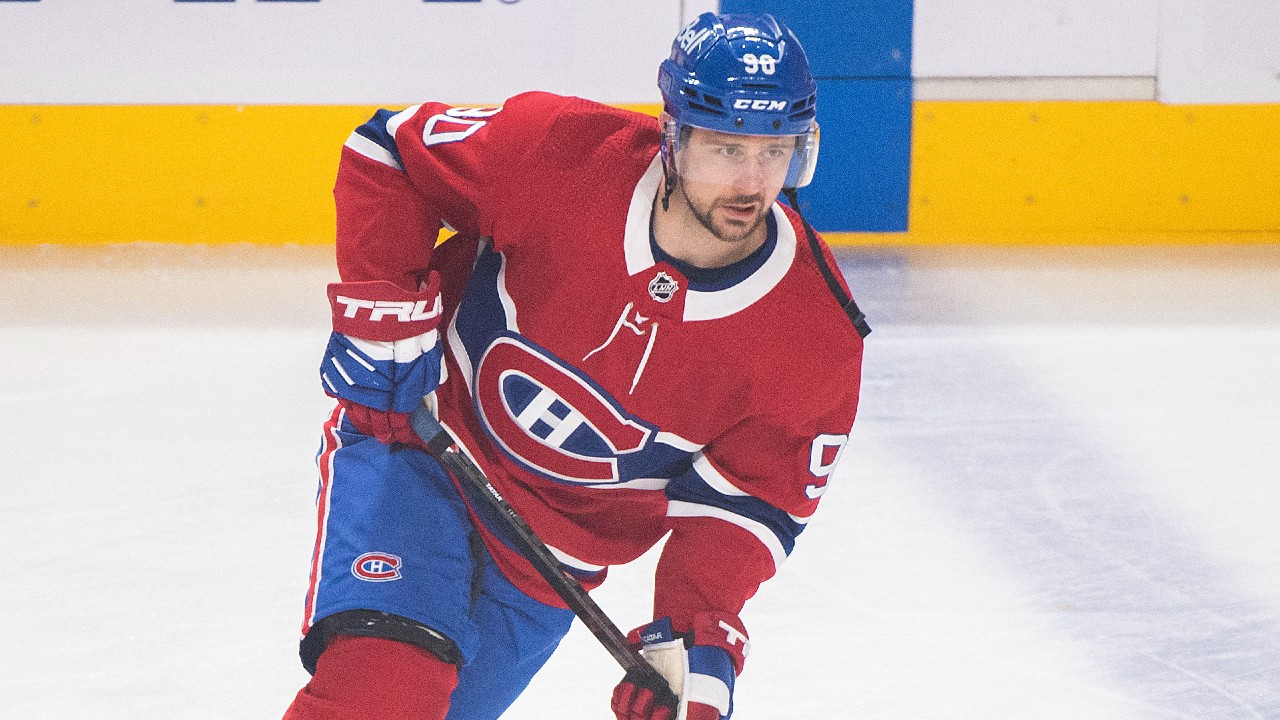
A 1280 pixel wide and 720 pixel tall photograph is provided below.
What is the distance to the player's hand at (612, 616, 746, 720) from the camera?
6.09ft

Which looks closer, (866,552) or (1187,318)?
(866,552)

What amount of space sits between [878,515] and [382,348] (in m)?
1.52

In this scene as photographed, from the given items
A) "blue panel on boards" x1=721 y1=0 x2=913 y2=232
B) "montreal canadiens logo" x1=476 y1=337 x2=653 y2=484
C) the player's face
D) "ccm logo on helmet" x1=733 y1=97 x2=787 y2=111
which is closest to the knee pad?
"montreal canadiens logo" x1=476 y1=337 x2=653 y2=484

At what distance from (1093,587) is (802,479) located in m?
1.12

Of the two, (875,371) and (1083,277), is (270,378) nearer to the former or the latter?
(875,371)

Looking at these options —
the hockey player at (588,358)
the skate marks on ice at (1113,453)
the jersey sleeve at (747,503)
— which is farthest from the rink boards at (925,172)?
the jersey sleeve at (747,503)

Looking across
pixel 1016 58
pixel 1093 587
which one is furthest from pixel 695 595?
pixel 1016 58

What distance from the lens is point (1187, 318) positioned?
468cm

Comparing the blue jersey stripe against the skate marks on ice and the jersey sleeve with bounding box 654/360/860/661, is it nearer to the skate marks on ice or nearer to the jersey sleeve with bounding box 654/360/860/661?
the jersey sleeve with bounding box 654/360/860/661

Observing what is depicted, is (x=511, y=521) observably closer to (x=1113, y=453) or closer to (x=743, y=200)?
(x=743, y=200)

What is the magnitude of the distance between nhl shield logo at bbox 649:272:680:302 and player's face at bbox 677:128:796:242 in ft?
0.31

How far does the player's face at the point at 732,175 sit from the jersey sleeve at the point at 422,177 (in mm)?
209

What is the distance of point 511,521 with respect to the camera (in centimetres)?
197

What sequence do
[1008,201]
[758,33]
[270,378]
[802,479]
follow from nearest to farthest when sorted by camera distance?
[758,33]
[802,479]
[270,378]
[1008,201]
